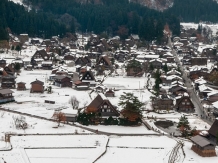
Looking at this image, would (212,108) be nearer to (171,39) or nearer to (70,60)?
(70,60)

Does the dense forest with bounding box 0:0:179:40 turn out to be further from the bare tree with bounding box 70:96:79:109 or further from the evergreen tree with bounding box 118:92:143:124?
the evergreen tree with bounding box 118:92:143:124

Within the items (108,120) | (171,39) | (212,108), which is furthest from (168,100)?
(171,39)

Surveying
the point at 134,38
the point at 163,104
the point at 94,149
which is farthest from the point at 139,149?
the point at 134,38

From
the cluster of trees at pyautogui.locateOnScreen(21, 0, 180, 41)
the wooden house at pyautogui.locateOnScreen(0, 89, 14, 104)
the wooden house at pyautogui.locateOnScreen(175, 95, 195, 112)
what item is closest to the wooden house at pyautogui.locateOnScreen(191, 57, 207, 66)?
the cluster of trees at pyautogui.locateOnScreen(21, 0, 180, 41)

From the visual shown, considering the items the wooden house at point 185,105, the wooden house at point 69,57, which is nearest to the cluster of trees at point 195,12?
the wooden house at point 69,57

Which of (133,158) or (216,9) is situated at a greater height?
(216,9)

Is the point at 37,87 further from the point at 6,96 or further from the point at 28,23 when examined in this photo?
the point at 28,23

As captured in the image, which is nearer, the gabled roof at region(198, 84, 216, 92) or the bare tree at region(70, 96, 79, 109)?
the bare tree at region(70, 96, 79, 109)
